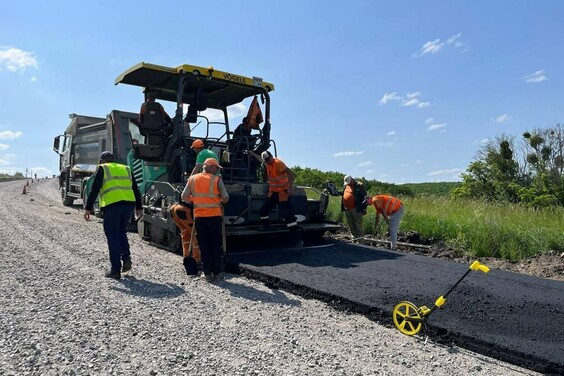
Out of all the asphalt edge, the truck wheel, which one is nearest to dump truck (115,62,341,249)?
the asphalt edge

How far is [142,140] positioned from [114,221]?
2.66m

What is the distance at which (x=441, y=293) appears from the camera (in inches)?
185

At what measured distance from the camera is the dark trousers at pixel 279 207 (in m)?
7.18

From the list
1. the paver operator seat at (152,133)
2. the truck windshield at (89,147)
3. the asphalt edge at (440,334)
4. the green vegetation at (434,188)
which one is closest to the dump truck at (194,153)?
the paver operator seat at (152,133)

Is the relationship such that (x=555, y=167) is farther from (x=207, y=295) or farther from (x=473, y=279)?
(x=207, y=295)

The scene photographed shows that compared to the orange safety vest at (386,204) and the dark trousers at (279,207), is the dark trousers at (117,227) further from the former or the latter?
the orange safety vest at (386,204)

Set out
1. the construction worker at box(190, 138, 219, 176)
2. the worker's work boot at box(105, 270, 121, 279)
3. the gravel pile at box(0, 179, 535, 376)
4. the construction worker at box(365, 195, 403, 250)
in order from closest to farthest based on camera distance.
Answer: the gravel pile at box(0, 179, 535, 376)
the worker's work boot at box(105, 270, 121, 279)
the construction worker at box(190, 138, 219, 176)
the construction worker at box(365, 195, 403, 250)

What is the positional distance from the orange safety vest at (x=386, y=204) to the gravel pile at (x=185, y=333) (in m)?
3.65

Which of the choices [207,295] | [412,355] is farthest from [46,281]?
[412,355]

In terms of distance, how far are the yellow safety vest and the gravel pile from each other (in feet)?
2.79

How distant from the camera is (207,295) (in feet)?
15.6

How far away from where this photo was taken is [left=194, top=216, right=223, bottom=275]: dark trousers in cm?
548

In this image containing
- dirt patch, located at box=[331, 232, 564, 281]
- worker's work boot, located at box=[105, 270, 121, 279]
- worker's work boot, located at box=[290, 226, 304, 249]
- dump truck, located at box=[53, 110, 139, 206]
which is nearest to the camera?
worker's work boot, located at box=[105, 270, 121, 279]

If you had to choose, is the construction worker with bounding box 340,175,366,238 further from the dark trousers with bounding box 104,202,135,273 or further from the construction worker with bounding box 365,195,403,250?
the dark trousers with bounding box 104,202,135,273
